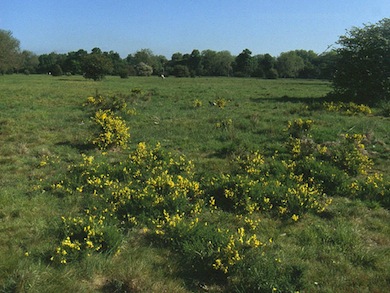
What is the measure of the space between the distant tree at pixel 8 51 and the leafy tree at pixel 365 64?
2553 inches

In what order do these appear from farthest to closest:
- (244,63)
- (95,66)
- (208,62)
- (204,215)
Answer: (208,62), (244,63), (95,66), (204,215)

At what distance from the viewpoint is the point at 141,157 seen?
8.32 m

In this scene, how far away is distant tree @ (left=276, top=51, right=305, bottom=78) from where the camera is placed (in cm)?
10631

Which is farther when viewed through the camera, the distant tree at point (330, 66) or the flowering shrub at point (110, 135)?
the distant tree at point (330, 66)

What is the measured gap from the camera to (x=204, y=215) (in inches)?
243

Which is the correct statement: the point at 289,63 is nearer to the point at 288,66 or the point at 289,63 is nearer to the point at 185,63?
the point at 288,66

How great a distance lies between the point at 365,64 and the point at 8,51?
226ft

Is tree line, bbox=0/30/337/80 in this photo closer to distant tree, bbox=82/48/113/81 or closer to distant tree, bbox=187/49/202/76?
distant tree, bbox=187/49/202/76

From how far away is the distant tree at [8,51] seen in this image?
67.2 metres

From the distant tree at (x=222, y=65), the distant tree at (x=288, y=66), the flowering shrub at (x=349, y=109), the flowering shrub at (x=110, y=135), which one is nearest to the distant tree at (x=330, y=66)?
the flowering shrub at (x=349, y=109)

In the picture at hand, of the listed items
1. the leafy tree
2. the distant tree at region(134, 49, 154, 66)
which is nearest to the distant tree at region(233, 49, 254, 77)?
the distant tree at region(134, 49, 154, 66)

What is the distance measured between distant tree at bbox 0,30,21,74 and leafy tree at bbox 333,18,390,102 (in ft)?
213

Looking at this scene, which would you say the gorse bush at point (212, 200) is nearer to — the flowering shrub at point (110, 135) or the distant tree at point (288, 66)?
the flowering shrub at point (110, 135)

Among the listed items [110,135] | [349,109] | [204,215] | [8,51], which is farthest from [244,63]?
[204,215]
